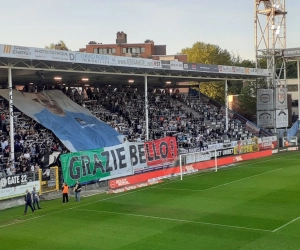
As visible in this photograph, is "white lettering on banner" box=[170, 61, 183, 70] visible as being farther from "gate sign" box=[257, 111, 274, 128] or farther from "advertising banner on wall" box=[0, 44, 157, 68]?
"gate sign" box=[257, 111, 274, 128]

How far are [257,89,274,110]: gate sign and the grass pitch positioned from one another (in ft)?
77.2

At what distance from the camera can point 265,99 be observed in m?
54.1

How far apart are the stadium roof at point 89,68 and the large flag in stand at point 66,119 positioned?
1.86 meters

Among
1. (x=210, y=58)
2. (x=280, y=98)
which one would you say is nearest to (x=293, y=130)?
(x=280, y=98)

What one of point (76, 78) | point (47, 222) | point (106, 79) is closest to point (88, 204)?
point (47, 222)

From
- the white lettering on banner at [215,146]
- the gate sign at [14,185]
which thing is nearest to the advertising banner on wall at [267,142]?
the white lettering on banner at [215,146]

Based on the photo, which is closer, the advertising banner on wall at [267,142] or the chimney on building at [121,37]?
the advertising banner on wall at [267,142]

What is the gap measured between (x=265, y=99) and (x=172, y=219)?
36.1 meters

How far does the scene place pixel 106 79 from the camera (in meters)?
45.2

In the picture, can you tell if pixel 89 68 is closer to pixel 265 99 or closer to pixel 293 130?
pixel 265 99

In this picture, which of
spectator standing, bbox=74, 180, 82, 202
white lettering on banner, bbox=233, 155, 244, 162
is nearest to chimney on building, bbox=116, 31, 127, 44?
white lettering on banner, bbox=233, 155, 244, 162

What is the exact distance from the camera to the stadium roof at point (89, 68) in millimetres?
30234

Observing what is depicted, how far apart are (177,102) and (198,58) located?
30049mm

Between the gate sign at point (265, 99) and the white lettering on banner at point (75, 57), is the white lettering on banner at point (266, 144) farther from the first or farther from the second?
the white lettering on banner at point (75, 57)
